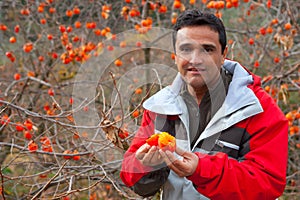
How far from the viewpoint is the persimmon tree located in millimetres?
2355

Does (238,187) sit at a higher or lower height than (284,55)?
higher

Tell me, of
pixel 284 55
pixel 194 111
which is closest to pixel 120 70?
pixel 284 55

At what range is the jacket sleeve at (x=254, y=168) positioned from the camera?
1357 millimetres

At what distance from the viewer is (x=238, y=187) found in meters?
1.37

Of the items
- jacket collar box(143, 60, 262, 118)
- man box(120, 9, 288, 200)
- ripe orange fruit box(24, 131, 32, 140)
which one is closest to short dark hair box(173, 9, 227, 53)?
man box(120, 9, 288, 200)

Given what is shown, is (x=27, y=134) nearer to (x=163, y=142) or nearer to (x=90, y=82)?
(x=90, y=82)

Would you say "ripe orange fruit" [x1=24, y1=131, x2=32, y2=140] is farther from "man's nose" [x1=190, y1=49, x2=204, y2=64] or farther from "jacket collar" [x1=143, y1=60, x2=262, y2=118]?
"man's nose" [x1=190, y1=49, x2=204, y2=64]

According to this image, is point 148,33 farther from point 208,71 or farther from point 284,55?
point 208,71

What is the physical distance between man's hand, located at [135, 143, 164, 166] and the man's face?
0.30 metres

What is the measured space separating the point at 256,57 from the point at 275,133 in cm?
Result: 312

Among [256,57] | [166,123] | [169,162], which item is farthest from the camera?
[256,57]

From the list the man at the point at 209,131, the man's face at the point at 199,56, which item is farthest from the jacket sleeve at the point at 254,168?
the man's face at the point at 199,56

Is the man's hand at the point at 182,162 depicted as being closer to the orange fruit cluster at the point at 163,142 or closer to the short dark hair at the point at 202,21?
the orange fruit cluster at the point at 163,142

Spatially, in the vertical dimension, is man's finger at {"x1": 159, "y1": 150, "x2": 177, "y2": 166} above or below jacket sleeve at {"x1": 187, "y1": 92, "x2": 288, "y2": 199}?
above
